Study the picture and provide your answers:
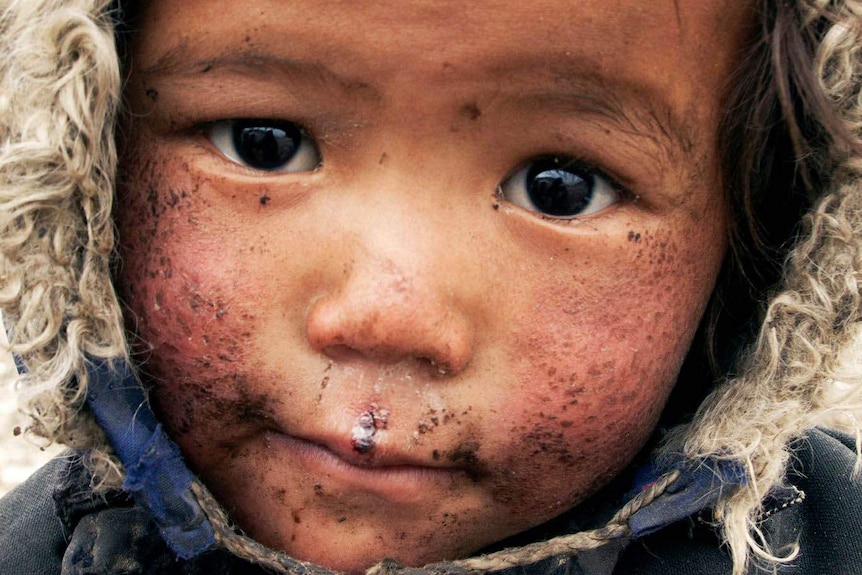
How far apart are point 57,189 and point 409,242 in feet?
1.54

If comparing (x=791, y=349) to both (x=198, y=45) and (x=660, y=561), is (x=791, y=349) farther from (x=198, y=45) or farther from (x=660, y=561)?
(x=198, y=45)

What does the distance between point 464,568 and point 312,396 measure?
13.8 inches

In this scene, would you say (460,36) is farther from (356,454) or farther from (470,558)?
(470,558)

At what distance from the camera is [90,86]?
1134 millimetres

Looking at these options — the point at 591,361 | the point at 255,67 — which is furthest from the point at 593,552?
the point at 255,67

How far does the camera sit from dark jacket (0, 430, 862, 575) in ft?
4.27

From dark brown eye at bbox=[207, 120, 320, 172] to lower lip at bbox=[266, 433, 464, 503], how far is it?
36 cm

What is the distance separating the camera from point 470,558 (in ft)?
4.16

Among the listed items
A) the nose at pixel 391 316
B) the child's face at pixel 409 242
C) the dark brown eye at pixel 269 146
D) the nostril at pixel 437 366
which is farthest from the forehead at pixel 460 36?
the nostril at pixel 437 366

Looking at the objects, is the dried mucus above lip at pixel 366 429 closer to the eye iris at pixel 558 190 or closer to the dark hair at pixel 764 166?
the eye iris at pixel 558 190

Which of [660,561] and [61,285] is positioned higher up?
[61,285]

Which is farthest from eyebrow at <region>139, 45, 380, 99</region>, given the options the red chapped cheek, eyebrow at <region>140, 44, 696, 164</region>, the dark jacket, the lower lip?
the dark jacket

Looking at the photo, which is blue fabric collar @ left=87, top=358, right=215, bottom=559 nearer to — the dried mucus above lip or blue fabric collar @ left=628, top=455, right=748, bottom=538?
the dried mucus above lip

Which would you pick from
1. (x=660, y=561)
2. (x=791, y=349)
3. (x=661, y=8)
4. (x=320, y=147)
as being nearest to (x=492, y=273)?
(x=320, y=147)
